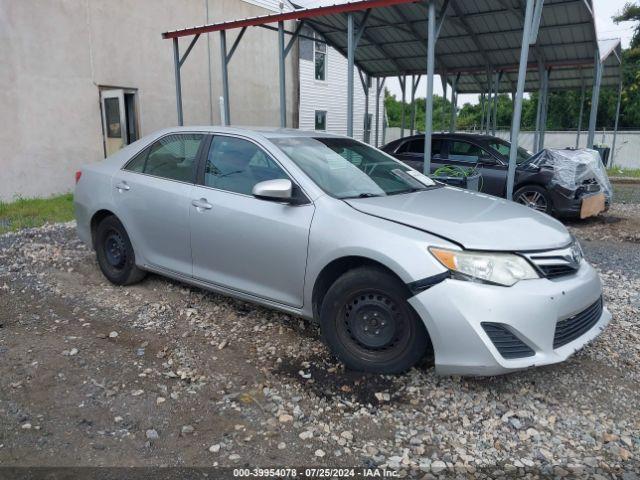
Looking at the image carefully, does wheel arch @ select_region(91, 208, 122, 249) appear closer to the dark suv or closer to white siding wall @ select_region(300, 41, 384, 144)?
the dark suv

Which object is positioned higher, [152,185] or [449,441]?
[152,185]

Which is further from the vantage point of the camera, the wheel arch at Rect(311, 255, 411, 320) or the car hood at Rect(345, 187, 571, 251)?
the wheel arch at Rect(311, 255, 411, 320)

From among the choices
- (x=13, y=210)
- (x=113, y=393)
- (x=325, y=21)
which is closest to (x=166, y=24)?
(x=325, y=21)

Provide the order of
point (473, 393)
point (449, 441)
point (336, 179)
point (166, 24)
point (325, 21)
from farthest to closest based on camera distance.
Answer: point (166, 24) < point (325, 21) < point (336, 179) < point (473, 393) < point (449, 441)

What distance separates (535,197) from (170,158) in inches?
255

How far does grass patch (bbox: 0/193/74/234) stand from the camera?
8.27 meters

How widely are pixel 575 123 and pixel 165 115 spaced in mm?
31736

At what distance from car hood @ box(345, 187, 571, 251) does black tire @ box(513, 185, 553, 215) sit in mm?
5143

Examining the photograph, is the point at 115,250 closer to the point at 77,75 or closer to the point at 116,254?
the point at 116,254

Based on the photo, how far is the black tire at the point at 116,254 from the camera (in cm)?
486

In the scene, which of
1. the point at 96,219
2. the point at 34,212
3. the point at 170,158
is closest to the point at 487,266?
the point at 170,158

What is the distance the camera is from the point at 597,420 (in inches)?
114

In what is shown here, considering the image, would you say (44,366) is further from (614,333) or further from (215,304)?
(614,333)

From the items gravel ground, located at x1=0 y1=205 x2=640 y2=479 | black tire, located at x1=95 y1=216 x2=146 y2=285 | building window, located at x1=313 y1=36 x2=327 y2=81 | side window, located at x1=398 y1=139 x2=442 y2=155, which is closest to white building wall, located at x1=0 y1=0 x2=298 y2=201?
building window, located at x1=313 y1=36 x2=327 y2=81
